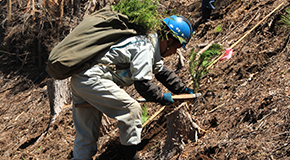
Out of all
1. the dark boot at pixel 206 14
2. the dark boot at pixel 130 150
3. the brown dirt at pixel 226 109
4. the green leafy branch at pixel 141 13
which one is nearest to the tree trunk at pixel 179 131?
the brown dirt at pixel 226 109

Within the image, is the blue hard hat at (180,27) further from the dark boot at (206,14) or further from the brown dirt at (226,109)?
the dark boot at (206,14)

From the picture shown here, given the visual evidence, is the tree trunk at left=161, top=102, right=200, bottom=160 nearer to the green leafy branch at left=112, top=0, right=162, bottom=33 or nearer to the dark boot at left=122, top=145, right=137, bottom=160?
the dark boot at left=122, top=145, right=137, bottom=160

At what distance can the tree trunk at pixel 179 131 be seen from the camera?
317 cm

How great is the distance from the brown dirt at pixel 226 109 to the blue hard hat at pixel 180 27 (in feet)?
3.40

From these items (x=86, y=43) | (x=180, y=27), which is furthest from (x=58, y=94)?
(x=180, y=27)

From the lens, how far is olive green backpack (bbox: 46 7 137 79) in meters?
2.86

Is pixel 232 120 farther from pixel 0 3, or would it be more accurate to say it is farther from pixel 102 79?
pixel 0 3

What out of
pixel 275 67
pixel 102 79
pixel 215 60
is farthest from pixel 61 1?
pixel 275 67

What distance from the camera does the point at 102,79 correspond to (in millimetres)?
2965

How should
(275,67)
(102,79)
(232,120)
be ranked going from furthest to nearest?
(275,67)
(232,120)
(102,79)

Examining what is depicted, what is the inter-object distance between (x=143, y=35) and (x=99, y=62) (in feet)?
2.06

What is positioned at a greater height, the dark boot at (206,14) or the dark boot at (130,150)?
the dark boot at (206,14)

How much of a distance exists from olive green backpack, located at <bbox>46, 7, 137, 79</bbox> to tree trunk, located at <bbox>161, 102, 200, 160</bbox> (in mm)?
1147

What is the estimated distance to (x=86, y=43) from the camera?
2.92 m
